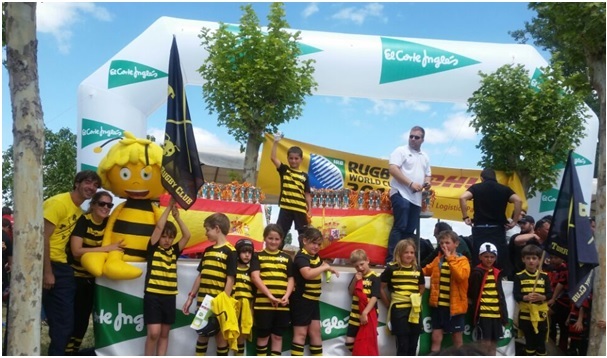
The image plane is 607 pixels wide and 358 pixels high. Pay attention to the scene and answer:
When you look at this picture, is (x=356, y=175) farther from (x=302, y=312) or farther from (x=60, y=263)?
(x=60, y=263)

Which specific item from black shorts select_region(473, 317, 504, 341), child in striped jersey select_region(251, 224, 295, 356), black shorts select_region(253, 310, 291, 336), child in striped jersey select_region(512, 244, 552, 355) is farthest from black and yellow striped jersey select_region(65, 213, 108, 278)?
child in striped jersey select_region(512, 244, 552, 355)

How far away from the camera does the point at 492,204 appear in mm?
5805

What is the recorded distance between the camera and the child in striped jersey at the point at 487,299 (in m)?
5.08

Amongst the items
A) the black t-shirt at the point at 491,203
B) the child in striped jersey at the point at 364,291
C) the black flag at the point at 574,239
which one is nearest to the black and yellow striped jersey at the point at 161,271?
the child in striped jersey at the point at 364,291

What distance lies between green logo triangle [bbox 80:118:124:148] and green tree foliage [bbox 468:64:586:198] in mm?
5614

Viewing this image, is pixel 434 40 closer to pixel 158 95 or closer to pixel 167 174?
pixel 158 95

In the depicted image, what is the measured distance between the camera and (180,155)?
4.61 meters

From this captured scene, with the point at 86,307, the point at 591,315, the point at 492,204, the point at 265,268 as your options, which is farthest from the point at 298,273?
the point at 591,315

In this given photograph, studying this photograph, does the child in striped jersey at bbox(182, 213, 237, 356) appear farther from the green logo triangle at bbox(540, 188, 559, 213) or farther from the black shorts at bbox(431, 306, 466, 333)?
the green logo triangle at bbox(540, 188, 559, 213)

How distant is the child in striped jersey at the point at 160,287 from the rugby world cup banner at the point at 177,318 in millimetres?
Result: 184

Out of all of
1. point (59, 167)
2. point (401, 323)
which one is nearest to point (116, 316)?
point (401, 323)

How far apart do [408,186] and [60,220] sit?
322 cm

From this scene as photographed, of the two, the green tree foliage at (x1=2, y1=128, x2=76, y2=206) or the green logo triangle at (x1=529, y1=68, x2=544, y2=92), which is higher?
the green logo triangle at (x1=529, y1=68, x2=544, y2=92)

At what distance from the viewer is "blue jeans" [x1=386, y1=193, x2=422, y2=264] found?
6102 millimetres
